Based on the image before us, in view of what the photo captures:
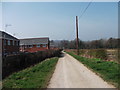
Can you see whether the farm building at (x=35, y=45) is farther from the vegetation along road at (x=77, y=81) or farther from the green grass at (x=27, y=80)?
the vegetation along road at (x=77, y=81)

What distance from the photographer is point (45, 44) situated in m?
59.2

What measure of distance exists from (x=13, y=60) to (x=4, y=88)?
7.10 meters

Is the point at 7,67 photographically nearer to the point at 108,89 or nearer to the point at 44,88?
the point at 44,88

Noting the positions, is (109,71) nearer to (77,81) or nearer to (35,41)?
(77,81)

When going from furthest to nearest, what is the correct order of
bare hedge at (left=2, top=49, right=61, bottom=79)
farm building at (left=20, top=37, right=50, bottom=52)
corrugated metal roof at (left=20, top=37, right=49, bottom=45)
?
corrugated metal roof at (left=20, top=37, right=49, bottom=45) → farm building at (left=20, top=37, right=50, bottom=52) → bare hedge at (left=2, top=49, right=61, bottom=79)

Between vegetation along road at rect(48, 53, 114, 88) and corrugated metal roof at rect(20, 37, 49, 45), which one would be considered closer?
vegetation along road at rect(48, 53, 114, 88)

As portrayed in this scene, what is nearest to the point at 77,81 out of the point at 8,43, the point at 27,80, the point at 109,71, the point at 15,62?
the point at 27,80

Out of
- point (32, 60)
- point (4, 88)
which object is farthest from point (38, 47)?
point (4, 88)

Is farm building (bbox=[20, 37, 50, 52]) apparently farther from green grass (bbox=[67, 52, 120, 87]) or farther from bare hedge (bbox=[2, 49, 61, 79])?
green grass (bbox=[67, 52, 120, 87])

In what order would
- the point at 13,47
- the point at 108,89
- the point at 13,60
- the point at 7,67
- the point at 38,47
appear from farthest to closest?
the point at 38,47
the point at 13,47
the point at 13,60
the point at 7,67
the point at 108,89

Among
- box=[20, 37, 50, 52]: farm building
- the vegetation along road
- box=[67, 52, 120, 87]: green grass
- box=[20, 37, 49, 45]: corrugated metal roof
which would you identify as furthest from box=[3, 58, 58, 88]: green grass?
box=[20, 37, 49, 45]: corrugated metal roof

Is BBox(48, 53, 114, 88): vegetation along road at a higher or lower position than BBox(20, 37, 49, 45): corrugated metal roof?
lower

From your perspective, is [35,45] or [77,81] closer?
[77,81]

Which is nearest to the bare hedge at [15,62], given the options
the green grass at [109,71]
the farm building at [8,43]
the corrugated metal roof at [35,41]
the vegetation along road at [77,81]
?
the vegetation along road at [77,81]
